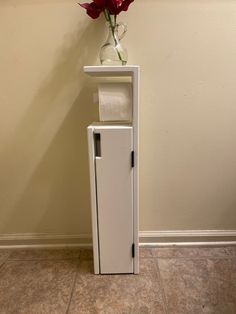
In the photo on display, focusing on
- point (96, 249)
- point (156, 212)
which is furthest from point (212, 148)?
point (96, 249)

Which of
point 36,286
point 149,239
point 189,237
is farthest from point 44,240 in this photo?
point 189,237

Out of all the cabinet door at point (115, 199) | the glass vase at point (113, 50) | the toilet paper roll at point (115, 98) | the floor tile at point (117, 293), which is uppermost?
the glass vase at point (113, 50)

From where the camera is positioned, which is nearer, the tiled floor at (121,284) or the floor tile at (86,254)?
the tiled floor at (121,284)

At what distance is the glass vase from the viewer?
1430mm

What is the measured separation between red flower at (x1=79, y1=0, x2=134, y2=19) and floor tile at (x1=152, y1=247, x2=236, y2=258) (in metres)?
1.52

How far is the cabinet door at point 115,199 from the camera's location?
136cm

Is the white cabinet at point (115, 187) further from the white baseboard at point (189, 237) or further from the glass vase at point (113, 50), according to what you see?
the white baseboard at point (189, 237)

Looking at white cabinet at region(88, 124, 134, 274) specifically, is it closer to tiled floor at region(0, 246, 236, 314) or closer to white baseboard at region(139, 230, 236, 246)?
tiled floor at region(0, 246, 236, 314)

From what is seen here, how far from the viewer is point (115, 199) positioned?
1.44 metres

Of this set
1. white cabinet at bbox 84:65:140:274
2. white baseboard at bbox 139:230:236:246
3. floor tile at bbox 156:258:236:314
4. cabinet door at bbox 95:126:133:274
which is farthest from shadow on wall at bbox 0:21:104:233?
floor tile at bbox 156:258:236:314

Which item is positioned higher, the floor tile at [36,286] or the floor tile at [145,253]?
the floor tile at [145,253]

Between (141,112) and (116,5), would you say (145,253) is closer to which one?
(141,112)

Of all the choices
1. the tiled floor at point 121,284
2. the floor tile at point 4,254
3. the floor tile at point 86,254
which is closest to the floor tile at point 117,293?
the tiled floor at point 121,284

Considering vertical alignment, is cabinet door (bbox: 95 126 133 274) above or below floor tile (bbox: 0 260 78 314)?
above
